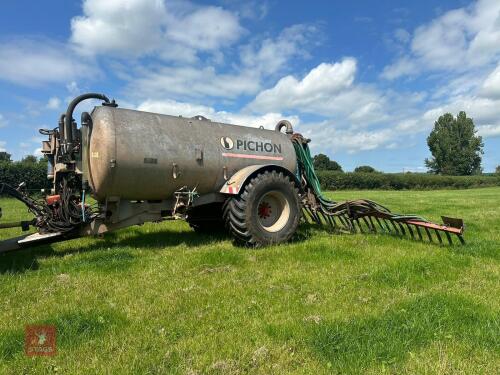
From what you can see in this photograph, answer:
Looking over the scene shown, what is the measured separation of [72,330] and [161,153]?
138 inches

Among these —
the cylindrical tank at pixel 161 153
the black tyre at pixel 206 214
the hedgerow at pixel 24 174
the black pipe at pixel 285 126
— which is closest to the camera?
the cylindrical tank at pixel 161 153

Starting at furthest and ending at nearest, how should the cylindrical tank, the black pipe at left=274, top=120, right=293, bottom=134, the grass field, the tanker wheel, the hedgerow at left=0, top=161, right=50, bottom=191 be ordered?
the hedgerow at left=0, top=161, right=50, bottom=191 < the black pipe at left=274, top=120, right=293, bottom=134 < the tanker wheel < the cylindrical tank < the grass field

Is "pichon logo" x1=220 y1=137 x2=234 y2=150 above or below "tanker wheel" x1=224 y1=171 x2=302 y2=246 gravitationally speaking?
above

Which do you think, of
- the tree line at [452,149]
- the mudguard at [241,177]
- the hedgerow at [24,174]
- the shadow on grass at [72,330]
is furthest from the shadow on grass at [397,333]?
the tree line at [452,149]

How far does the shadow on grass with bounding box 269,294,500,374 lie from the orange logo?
176 cm

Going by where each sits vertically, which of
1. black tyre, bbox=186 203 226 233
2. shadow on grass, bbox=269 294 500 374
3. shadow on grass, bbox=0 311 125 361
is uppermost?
black tyre, bbox=186 203 226 233

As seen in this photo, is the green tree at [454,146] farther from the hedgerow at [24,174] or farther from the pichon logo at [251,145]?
the pichon logo at [251,145]

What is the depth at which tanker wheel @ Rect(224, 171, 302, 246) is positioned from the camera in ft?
22.8

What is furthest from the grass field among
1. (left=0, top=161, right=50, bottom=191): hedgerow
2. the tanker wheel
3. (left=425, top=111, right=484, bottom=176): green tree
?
(left=425, top=111, right=484, bottom=176): green tree

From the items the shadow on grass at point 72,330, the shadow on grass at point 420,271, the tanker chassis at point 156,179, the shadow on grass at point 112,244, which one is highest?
the tanker chassis at point 156,179

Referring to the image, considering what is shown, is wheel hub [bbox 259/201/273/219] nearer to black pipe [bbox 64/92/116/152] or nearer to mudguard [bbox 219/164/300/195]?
mudguard [bbox 219/164/300/195]

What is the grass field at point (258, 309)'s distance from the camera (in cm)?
306

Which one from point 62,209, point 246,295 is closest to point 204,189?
point 62,209

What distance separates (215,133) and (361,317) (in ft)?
14.6
